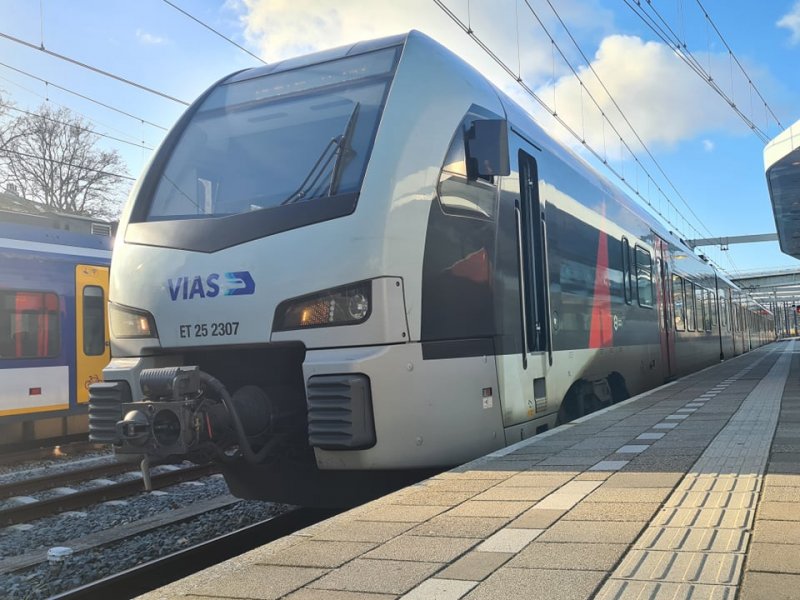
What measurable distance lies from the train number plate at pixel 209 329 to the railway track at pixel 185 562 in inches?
59.4

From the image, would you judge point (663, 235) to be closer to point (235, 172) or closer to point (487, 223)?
point (487, 223)

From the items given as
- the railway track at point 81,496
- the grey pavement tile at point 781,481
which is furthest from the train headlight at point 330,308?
the railway track at point 81,496

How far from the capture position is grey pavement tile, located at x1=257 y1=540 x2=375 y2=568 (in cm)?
291

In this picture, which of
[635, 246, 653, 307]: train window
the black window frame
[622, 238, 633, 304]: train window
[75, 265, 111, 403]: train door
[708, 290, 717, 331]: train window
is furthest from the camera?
[708, 290, 717, 331]: train window

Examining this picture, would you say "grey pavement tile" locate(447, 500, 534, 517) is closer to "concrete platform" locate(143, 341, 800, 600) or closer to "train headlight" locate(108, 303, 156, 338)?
"concrete platform" locate(143, 341, 800, 600)

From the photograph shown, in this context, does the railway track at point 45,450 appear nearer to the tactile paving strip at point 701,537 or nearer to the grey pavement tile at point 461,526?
the grey pavement tile at point 461,526

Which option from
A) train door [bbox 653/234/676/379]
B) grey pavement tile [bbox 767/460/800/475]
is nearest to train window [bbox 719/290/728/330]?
train door [bbox 653/234/676/379]

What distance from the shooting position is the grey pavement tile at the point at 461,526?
127 inches

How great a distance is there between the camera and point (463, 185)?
470 cm

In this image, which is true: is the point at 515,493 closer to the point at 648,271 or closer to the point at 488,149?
the point at 488,149

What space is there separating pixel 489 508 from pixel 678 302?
34.3ft

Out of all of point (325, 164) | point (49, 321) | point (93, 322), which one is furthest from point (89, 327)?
point (325, 164)

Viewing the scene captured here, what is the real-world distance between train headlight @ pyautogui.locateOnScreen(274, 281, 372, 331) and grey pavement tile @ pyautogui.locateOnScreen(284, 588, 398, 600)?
173cm

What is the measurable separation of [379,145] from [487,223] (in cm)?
101
